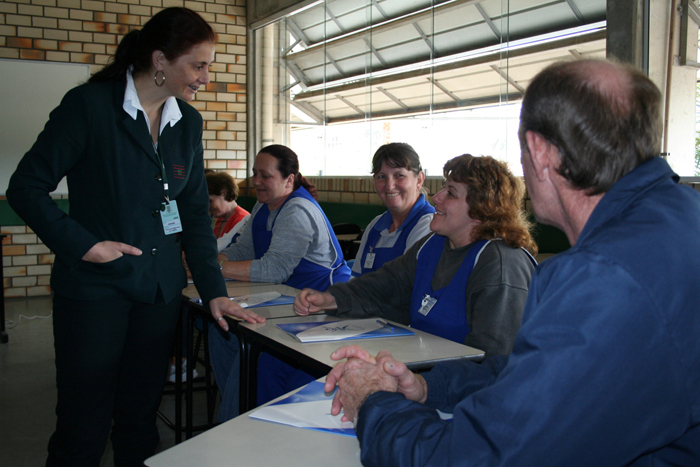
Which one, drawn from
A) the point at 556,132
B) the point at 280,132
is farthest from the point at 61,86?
the point at 556,132

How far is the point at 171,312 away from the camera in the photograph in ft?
5.86

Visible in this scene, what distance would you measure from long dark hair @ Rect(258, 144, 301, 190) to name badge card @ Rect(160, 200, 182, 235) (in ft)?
5.03

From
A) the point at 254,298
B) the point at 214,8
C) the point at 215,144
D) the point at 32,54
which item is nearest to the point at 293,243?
the point at 254,298

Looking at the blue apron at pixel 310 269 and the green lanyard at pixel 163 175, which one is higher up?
the green lanyard at pixel 163 175

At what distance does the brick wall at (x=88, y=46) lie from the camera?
6.14 meters

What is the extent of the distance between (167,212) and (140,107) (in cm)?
31

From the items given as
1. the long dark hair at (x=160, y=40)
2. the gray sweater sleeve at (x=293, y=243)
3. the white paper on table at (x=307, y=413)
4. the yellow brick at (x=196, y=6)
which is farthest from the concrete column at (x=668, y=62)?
the yellow brick at (x=196, y=6)

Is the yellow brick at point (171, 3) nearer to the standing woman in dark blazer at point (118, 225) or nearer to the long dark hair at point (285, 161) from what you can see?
the long dark hair at point (285, 161)

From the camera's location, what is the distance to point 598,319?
0.70m

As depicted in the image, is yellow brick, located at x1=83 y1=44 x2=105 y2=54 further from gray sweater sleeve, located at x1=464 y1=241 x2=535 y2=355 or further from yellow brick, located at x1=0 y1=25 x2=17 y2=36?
gray sweater sleeve, located at x1=464 y1=241 x2=535 y2=355

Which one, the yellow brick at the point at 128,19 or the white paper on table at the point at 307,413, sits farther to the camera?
the yellow brick at the point at 128,19

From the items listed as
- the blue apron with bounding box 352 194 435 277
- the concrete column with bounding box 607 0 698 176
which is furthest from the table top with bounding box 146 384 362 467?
the concrete column with bounding box 607 0 698 176

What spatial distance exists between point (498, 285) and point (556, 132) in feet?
3.11

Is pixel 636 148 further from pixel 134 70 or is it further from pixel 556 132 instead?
pixel 134 70
